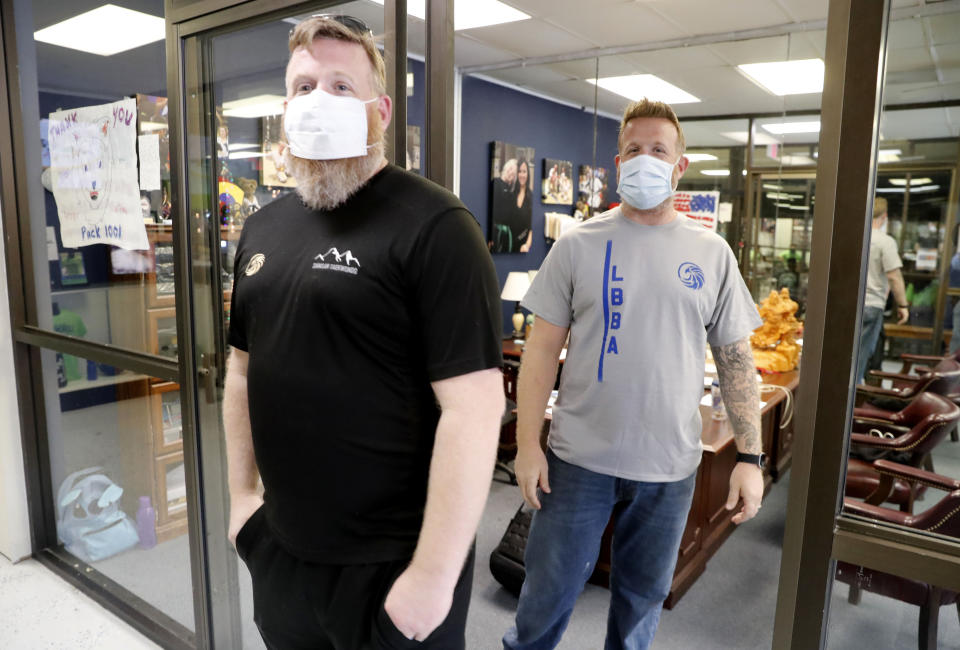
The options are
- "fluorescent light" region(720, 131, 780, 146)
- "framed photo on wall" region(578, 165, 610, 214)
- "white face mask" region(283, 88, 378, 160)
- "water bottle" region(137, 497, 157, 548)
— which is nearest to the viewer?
"white face mask" region(283, 88, 378, 160)

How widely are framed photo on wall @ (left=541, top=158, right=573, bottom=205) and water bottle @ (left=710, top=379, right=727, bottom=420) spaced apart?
129 inches

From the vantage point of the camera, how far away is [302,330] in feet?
3.66

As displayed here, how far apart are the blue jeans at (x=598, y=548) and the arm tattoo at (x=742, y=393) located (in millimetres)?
180

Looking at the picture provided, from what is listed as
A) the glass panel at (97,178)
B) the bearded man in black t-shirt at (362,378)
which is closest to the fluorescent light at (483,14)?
the glass panel at (97,178)

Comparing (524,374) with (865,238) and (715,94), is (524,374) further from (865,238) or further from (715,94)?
(715,94)

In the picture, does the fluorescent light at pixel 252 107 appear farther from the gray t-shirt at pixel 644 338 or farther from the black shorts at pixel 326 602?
the black shorts at pixel 326 602

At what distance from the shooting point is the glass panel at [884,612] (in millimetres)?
1106

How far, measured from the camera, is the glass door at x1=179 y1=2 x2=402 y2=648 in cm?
177

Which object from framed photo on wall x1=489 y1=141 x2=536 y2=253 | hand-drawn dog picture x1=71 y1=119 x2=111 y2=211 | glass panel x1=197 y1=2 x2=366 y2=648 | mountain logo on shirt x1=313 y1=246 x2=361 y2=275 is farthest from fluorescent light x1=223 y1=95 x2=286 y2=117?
framed photo on wall x1=489 y1=141 x2=536 y2=253

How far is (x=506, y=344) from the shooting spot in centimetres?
465

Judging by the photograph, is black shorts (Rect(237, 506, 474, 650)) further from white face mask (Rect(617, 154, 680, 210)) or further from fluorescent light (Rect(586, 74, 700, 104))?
fluorescent light (Rect(586, 74, 700, 104))

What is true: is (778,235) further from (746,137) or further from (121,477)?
(121,477)

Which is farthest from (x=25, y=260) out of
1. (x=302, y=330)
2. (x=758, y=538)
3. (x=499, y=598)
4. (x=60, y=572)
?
(x=758, y=538)

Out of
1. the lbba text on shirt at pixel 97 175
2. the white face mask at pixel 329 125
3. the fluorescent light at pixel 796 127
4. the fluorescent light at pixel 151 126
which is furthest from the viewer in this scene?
the fluorescent light at pixel 796 127
